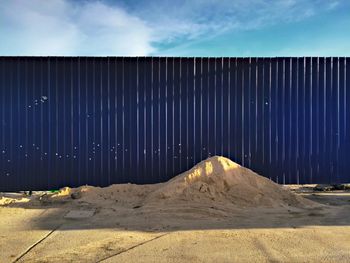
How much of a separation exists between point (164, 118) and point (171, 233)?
425 cm

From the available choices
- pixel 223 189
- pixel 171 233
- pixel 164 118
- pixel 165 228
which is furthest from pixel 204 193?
pixel 164 118

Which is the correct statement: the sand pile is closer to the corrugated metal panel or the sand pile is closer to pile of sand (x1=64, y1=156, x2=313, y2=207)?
pile of sand (x1=64, y1=156, x2=313, y2=207)

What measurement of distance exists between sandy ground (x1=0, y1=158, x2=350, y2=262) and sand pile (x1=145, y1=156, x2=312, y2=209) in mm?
71

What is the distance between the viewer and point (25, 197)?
9977 mm

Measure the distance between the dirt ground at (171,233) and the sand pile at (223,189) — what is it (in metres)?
0.35

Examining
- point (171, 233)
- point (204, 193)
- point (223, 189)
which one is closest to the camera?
point (171, 233)

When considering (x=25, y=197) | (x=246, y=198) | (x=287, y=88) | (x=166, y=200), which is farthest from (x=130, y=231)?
(x=287, y=88)

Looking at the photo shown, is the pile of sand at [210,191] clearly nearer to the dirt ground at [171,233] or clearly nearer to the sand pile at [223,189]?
the sand pile at [223,189]

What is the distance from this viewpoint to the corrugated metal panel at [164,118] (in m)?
10.5

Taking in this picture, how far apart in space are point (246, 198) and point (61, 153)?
4.40m

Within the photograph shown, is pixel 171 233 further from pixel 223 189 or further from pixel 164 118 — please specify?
pixel 164 118

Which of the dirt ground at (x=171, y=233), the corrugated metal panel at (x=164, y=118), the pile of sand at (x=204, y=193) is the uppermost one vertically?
the corrugated metal panel at (x=164, y=118)

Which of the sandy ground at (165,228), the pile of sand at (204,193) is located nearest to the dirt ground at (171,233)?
the sandy ground at (165,228)

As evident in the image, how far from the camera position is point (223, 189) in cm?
920
